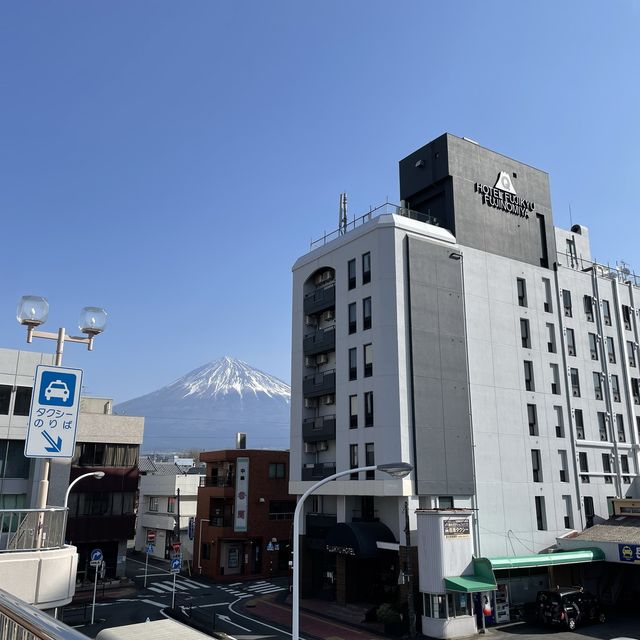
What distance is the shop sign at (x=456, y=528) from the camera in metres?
37.0

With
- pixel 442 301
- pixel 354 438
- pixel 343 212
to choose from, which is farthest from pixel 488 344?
pixel 343 212

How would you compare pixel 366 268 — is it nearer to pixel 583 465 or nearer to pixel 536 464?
pixel 536 464

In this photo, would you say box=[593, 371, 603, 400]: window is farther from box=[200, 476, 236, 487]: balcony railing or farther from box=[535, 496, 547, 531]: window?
box=[200, 476, 236, 487]: balcony railing

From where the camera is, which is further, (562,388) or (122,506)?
(122,506)

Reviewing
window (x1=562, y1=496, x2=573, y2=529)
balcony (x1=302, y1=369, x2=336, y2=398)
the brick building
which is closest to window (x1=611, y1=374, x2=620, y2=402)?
window (x1=562, y1=496, x2=573, y2=529)

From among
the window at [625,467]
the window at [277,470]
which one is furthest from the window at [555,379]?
the window at [277,470]

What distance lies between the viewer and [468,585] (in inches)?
1387

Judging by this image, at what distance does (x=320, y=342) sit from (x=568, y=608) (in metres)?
26.1

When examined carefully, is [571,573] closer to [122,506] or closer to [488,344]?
[488,344]

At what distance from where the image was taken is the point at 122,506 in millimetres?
55750

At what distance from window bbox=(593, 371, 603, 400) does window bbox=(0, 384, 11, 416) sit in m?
50.2

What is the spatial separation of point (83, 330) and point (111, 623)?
30.0m

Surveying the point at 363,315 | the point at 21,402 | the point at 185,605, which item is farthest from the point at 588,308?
the point at 21,402

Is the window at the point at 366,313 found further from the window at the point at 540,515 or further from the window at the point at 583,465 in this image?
the window at the point at 583,465
